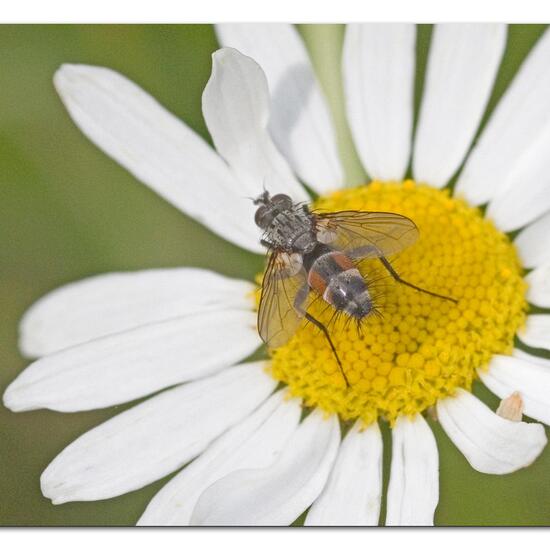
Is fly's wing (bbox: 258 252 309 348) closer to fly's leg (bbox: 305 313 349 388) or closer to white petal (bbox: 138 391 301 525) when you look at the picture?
fly's leg (bbox: 305 313 349 388)

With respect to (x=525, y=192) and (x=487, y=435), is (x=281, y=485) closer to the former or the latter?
(x=487, y=435)

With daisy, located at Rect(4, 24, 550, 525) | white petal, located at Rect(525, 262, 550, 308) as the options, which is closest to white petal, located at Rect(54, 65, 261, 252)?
daisy, located at Rect(4, 24, 550, 525)

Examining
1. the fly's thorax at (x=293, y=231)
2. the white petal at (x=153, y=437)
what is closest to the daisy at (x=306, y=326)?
the white petal at (x=153, y=437)

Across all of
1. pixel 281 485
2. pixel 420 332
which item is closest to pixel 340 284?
pixel 420 332

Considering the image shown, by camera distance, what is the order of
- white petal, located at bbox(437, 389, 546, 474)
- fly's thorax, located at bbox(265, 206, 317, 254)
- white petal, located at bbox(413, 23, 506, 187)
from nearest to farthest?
white petal, located at bbox(437, 389, 546, 474) → fly's thorax, located at bbox(265, 206, 317, 254) → white petal, located at bbox(413, 23, 506, 187)

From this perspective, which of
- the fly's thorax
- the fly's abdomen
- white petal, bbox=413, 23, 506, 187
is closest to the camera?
the fly's abdomen
